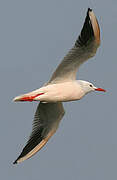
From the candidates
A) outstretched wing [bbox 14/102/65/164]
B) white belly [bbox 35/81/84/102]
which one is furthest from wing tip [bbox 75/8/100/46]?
outstretched wing [bbox 14/102/65/164]

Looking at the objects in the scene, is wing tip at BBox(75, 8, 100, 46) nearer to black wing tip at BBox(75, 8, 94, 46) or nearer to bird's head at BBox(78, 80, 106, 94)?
black wing tip at BBox(75, 8, 94, 46)

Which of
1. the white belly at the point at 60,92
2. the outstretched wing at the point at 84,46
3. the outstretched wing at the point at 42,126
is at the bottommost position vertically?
the outstretched wing at the point at 42,126

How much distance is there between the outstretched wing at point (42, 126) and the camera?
13.2 metres

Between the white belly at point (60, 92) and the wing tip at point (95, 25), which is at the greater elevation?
the wing tip at point (95, 25)

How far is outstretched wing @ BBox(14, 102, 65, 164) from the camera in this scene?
43.4 feet

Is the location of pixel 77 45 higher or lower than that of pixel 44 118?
higher

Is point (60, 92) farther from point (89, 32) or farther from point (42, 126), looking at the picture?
point (42, 126)

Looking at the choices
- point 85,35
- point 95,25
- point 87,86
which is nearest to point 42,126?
point 87,86

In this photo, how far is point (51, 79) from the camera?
1242cm

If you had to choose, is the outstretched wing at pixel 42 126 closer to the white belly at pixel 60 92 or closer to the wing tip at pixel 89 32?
the white belly at pixel 60 92

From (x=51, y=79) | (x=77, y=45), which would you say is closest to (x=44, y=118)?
(x=51, y=79)

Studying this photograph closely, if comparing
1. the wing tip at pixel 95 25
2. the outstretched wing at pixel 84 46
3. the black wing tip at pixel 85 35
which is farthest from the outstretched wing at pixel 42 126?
the wing tip at pixel 95 25

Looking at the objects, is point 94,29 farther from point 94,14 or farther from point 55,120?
point 55,120

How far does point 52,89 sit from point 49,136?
1811mm
